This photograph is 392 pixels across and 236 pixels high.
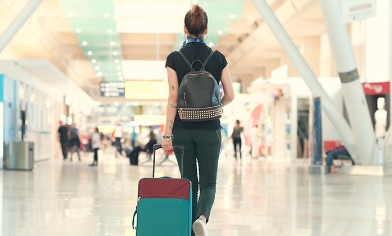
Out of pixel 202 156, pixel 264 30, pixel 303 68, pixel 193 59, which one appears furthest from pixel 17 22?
pixel 264 30

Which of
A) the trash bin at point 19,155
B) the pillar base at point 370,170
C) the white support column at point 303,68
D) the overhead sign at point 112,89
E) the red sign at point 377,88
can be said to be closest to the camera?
the pillar base at point 370,170

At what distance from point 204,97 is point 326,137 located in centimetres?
2791

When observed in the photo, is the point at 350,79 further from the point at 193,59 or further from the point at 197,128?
the point at 197,128

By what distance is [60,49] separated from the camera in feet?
148

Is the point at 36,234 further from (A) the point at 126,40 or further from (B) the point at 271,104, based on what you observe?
(A) the point at 126,40

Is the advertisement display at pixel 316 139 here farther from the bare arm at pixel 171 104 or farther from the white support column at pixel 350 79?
the bare arm at pixel 171 104

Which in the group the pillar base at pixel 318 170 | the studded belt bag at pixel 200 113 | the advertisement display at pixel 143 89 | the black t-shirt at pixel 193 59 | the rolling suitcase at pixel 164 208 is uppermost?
the advertisement display at pixel 143 89

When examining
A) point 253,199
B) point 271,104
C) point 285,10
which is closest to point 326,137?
point 285,10

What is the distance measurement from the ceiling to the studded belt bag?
1955cm

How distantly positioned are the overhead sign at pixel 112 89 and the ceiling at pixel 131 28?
688 millimetres

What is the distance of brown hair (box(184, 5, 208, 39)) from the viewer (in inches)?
208

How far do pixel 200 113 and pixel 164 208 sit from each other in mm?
691

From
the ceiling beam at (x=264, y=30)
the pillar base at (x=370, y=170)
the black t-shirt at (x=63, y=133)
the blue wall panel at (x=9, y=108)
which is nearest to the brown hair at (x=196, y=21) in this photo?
the pillar base at (x=370, y=170)

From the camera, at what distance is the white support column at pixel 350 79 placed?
57.8 ft
